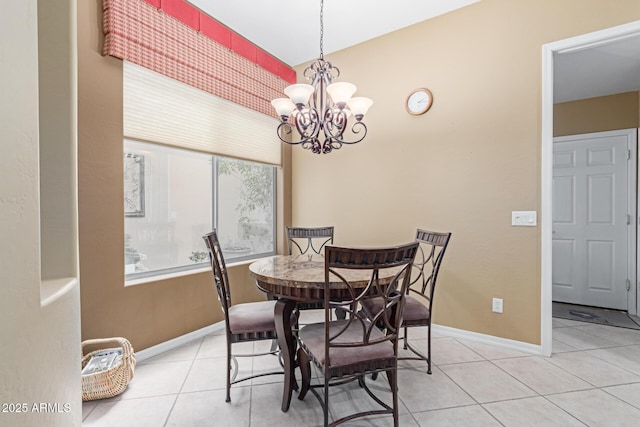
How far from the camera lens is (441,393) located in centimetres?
190

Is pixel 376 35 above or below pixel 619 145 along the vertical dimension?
above

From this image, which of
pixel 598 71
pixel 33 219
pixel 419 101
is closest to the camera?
pixel 33 219

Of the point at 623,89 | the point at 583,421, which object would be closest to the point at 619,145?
the point at 623,89

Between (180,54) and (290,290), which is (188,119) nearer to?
(180,54)

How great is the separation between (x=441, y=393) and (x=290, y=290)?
121 centimetres

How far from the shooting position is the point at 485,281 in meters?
2.64

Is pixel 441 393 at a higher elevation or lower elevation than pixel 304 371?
lower

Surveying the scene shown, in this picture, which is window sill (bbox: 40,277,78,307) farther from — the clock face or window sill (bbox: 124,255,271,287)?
the clock face

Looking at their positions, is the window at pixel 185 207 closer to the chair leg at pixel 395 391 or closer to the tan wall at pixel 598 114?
the chair leg at pixel 395 391

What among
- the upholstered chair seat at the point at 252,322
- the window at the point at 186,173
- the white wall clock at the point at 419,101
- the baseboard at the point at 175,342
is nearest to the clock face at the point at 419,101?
the white wall clock at the point at 419,101

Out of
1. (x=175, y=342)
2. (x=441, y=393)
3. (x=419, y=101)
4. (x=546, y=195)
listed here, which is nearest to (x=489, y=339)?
(x=441, y=393)

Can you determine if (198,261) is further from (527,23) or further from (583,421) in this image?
(527,23)

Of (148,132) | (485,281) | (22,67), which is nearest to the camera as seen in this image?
(22,67)

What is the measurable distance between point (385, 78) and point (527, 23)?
1.25 meters
